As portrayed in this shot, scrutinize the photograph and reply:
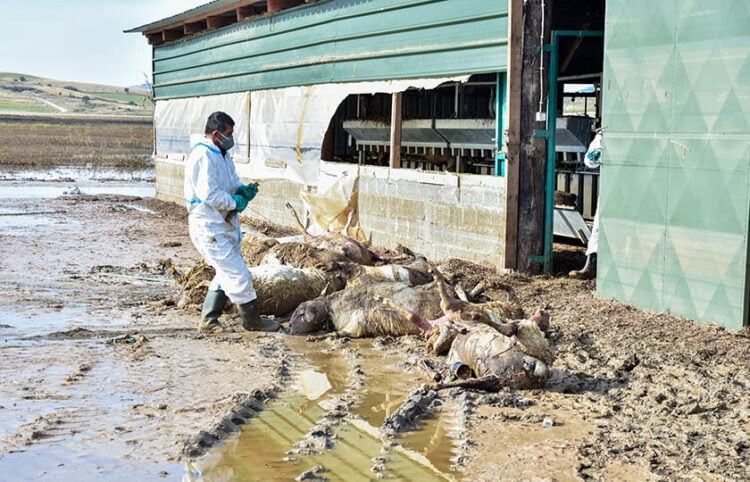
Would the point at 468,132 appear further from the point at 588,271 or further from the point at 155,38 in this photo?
the point at 155,38

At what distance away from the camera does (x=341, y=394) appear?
7.24 meters

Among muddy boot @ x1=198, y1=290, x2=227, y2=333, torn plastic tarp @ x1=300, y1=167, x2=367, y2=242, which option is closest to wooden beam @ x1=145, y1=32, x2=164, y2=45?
torn plastic tarp @ x1=300, y1=167, x2=367, y2=242

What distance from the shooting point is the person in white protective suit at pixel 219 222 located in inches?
372

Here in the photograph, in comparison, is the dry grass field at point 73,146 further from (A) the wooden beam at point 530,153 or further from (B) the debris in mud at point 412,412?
(B) the debris in mud at point 412,412

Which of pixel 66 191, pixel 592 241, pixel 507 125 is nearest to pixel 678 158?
pixel 592 241

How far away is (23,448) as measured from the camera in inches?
233

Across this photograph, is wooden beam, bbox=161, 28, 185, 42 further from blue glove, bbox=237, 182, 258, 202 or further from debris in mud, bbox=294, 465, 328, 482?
debris in mud, bbox=294, 465, 328, 482

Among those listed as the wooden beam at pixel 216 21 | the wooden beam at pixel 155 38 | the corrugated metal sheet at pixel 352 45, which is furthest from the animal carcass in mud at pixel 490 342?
the wooden beam at pixel 155 38

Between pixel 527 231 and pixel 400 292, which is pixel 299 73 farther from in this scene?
pixel 400 292

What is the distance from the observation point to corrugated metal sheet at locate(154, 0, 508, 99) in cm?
1246

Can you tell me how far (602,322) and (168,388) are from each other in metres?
4.14

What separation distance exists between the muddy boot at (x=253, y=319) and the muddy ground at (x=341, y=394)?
0.18 meters

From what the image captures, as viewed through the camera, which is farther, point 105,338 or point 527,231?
point 527,231

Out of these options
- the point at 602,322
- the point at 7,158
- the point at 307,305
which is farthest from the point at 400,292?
the point at 7,158
